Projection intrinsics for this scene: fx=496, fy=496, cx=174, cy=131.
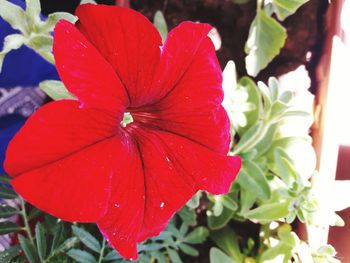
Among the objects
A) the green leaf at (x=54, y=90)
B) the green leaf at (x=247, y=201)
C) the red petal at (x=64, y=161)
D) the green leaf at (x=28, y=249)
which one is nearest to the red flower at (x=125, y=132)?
the red petal at (x=64, y=161)

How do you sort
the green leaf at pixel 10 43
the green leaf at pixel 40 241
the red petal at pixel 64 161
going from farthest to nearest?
the green leaf at pixel 40 241 → the green leaf at pixel 10 43 → the red petal at pixel 64 161

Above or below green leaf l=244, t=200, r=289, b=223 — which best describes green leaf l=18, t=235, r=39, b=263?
above

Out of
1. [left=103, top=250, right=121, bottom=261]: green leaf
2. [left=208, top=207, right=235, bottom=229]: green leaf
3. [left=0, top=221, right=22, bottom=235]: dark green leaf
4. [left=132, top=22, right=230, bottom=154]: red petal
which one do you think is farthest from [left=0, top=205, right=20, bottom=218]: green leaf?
[left=208, top=207, right=235, bottom=229]: green leaf

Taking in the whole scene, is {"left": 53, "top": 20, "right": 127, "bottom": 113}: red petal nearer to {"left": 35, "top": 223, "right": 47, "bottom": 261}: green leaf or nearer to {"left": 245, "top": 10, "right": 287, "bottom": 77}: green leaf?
{"left": 35, "top": 223, "right": 47, "bottom": 261}: green leaf

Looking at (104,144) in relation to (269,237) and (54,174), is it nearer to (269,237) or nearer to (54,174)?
(54,174)

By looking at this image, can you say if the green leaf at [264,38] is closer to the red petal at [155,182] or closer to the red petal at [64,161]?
the red petal at [155,182]

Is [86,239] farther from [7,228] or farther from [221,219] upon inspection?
[221,219]
